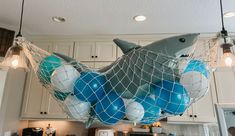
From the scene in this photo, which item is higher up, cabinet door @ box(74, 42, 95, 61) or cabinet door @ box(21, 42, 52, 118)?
cabinet door @ box(74, 42, 95, 61)

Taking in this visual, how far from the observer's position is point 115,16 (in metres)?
2.24

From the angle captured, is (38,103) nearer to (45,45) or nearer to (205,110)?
(45,45)

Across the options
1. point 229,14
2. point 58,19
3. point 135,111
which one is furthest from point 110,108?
point 229,14

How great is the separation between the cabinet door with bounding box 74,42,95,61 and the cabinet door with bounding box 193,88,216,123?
5.04 feet

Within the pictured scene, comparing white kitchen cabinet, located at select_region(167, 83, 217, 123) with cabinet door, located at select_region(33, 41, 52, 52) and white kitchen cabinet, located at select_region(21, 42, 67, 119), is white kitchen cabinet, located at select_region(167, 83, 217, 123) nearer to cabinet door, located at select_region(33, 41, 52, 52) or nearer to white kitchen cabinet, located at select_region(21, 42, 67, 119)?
white kitchen cabinet, located at select_region(21, 42, 67, 119)

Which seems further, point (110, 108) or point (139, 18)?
point (139, 18)

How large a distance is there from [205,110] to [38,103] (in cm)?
220

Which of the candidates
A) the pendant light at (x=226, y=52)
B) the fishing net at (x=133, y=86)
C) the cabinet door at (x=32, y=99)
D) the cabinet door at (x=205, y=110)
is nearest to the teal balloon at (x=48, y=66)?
the fishing net at (x=133, y=86)

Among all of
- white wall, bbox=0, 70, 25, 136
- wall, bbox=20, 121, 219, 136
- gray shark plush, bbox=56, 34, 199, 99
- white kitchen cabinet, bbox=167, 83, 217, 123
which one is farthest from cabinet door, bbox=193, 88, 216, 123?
white wall, bbox=0, 70, 25, 136

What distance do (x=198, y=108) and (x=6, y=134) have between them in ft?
7.84

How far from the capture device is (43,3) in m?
2.01

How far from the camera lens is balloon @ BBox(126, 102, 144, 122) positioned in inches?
37.5

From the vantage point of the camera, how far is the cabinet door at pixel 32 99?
103 inches

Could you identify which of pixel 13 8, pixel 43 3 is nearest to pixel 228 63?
pixel 43 3
